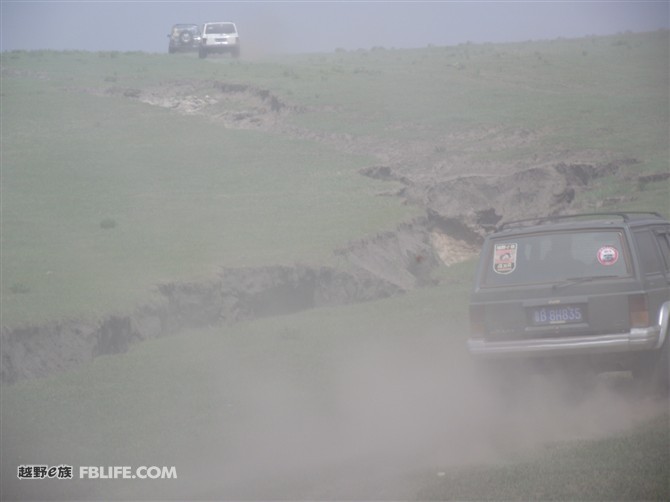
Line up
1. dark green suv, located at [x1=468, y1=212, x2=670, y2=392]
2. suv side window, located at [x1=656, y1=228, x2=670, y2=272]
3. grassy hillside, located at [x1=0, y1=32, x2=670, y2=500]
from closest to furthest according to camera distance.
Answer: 1. grassy hillside, located at [x1=0, y1=32, x2=670, y2=500]
2. dark green suv, located at [x1=468, y1=212, x2=670, y2=392]
3. suv side window, located at [x1=656, y1=228, x2=670, y2=272]

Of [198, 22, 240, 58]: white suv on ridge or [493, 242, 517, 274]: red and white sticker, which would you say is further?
[198, 22, 240, 58]: white suv on ridge

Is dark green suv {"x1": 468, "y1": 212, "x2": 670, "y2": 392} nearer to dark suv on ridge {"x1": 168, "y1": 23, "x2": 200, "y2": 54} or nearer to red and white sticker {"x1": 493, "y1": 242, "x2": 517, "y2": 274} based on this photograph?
red and white sticker {"x1": 493, "y1": 242, "x2": 517, "y2": 274}

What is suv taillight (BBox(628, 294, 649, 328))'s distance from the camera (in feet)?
27.9

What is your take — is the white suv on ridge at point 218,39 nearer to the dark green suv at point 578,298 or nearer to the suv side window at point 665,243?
the suv side window at point 665,243

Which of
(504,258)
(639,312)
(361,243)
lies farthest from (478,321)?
(361,243)

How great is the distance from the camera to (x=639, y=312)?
853 centimetres

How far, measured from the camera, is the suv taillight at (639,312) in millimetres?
8516

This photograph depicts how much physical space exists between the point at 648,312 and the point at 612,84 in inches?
1195

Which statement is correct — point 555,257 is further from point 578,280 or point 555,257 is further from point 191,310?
point 191,310

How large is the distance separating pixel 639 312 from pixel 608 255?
28.3 inches

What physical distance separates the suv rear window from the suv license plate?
34cm

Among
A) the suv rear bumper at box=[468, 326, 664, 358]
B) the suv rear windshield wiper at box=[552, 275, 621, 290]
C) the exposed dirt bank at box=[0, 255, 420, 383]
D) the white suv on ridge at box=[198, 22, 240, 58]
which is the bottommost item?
the exposed dirt bank at box=[0, 255, 420, 383]

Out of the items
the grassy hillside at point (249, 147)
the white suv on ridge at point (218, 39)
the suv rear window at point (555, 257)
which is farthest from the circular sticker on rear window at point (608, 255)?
the white suv on ridge at point (218, 39)

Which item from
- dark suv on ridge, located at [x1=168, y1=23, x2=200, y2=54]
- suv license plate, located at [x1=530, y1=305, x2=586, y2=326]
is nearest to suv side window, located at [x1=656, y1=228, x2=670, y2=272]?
suv license plate, located at [x1=530, y1=305, x2=586, y2=326]
